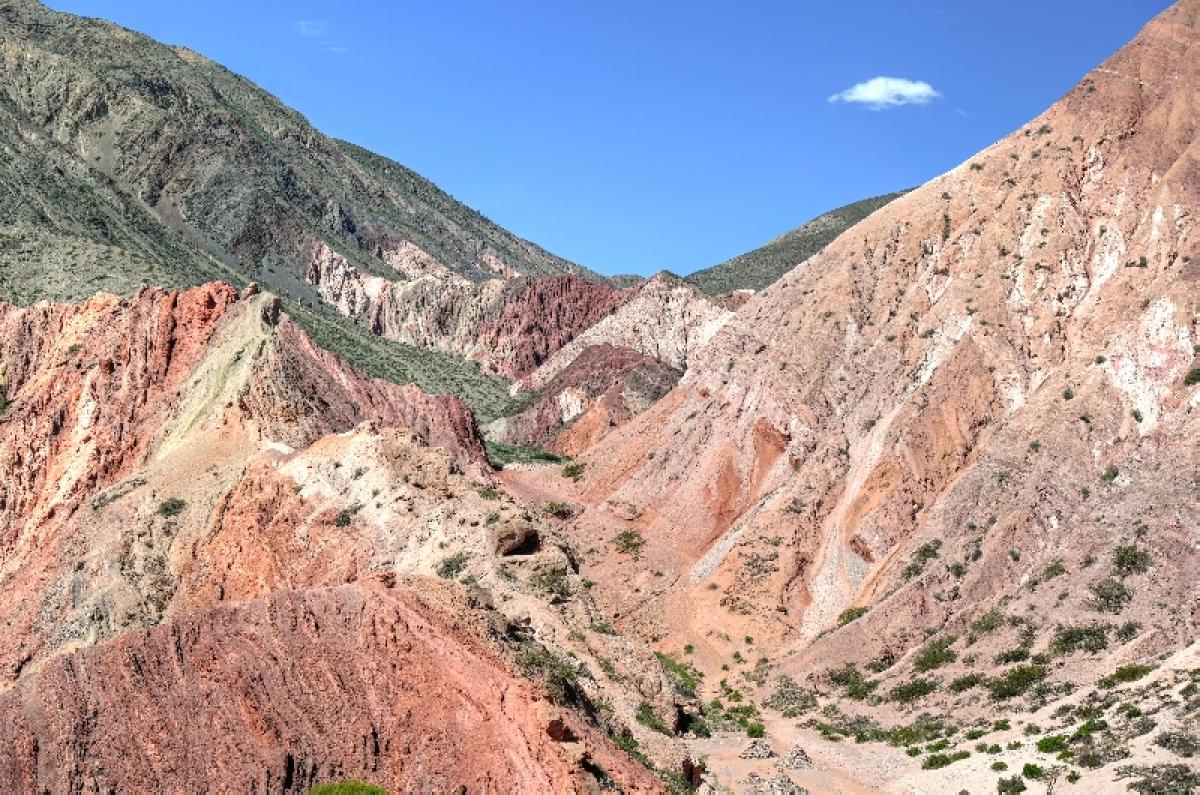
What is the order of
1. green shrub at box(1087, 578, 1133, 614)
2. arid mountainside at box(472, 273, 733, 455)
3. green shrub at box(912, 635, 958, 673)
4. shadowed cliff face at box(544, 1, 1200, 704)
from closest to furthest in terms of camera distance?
green shrub at box(1087, 578, 1133, 614)
green shrub at box(912, 635, 958, 673)
shadowed cliff face at box(544, 1, 1200, 704)
arid mountainside at box(472, 273, 733, 455)

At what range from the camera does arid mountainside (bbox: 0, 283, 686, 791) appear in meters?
20.2

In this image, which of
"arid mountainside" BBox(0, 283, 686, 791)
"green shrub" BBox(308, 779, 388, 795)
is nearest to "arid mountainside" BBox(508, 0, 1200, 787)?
"arid mountainside" BBox(0, 283, 686, 791)

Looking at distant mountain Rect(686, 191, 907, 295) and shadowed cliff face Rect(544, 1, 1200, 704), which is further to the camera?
distant mountain Rect(686, 191, 907, 295)

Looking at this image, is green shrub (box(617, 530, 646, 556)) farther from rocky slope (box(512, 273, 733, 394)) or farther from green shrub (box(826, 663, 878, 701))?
rocky slope (box(512, 273, 733, 394))

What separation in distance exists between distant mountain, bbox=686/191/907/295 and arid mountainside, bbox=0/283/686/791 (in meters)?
79.8

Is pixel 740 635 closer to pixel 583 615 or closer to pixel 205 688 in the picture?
pixel 583 615

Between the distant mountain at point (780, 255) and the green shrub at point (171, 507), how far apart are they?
95.0 m

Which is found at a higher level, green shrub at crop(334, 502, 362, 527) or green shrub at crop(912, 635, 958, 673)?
green shrub at crop(912, 635, 958, 673)

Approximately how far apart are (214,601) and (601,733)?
52.8ft

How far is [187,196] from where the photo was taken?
443ft

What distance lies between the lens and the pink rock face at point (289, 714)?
1956 cm

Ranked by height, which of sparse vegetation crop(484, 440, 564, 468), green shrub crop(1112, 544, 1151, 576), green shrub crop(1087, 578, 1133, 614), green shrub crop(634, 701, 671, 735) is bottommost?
green shrub crop(634, 701, 671, 735)

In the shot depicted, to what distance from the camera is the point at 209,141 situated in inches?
5620

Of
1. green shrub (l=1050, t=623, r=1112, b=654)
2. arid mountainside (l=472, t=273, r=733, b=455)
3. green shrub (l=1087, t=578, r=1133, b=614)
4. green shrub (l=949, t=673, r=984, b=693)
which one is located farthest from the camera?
arid mountainside (l=472, t=273, r=733, b=455)
